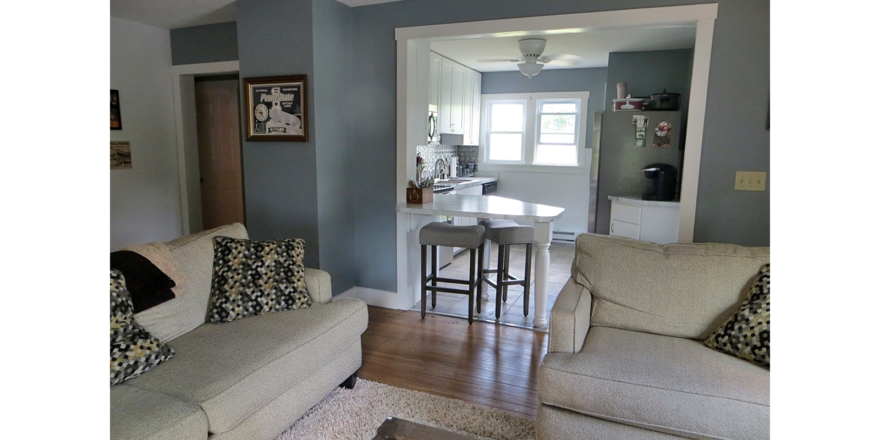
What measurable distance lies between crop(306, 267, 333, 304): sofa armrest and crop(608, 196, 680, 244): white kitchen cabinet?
9.16 feet

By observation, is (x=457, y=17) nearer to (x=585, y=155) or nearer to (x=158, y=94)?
(x=158, y=94)

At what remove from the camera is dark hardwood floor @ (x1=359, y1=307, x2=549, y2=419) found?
261 centimetres

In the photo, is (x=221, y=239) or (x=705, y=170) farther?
(x=705, y=170)

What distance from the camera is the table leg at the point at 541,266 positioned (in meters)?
3.39

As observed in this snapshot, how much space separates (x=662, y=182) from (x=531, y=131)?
2765 millimetres

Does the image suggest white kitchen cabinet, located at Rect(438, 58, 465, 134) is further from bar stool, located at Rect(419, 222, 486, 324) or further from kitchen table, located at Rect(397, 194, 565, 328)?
bar stool, located at Rect(419, 222, 486, 324)

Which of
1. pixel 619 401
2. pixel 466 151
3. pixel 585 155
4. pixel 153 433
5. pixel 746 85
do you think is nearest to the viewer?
pixel 153 433

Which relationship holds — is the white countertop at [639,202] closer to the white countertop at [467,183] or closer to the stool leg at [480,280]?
the stool leg at [480,280]

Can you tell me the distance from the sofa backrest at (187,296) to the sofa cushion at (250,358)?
0.19ft

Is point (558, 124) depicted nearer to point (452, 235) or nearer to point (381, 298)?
point (452, 235)

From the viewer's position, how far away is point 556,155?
6.73 metres

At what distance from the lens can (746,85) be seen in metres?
2.85
